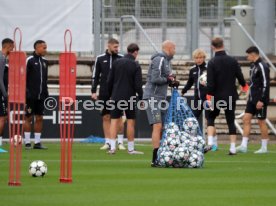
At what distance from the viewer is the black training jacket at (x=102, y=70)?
2508 centimetres

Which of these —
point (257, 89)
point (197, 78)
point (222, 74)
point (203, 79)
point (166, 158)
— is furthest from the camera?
point (197, 78)

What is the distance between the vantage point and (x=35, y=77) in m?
25.1

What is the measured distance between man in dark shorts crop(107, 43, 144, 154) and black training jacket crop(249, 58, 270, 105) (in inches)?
99.7

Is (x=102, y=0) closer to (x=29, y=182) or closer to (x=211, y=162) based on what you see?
(x=211, y=162)

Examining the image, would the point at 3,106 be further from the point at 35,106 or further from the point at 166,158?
the point at 166,158

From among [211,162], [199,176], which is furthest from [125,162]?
[199,176]

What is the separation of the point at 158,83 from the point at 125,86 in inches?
110

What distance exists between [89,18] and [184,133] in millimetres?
11954

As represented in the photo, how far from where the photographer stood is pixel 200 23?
32031 millimetres

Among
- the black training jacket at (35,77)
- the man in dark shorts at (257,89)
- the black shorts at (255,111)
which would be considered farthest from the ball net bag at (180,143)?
the black training jacket at (35,77)

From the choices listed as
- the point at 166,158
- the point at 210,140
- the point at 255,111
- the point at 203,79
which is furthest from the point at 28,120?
the point at 166,158

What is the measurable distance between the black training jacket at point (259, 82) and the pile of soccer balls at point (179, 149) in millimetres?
4811

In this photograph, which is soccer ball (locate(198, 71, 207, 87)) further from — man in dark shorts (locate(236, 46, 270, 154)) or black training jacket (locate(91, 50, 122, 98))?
black training jacket (locate(91, 50, 122, 98))

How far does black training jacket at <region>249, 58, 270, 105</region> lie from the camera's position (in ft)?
79.4
